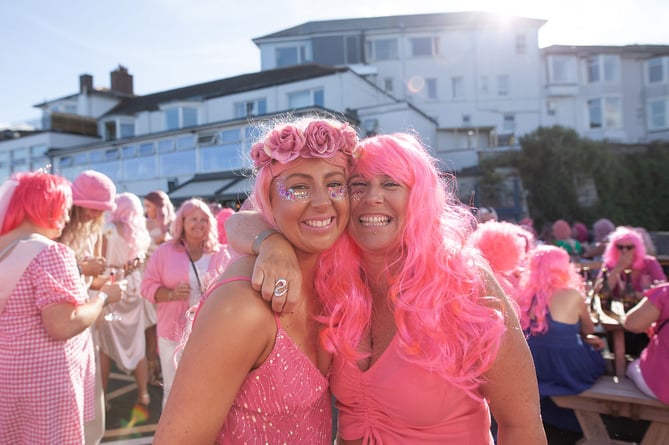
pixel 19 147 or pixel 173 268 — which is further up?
pixel 19 147

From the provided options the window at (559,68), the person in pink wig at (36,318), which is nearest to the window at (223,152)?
the person in pink wig at (36,318)

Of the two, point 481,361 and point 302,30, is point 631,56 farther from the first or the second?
point 481,361

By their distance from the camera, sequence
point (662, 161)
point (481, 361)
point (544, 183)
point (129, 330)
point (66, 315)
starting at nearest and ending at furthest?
1. point (481, 361)
2. point (66, 315)
3. point (129, 330)
4. point (544, 183)
5. point (662, 161)

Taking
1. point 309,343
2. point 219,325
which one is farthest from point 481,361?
point 219,325

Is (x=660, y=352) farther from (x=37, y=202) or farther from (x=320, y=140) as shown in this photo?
(x=37, y=202)

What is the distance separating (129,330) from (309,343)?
4.23 m

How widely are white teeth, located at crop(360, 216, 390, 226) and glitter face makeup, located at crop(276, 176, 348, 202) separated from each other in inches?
6.5

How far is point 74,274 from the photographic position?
103 inches

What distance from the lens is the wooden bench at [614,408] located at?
3802 mm

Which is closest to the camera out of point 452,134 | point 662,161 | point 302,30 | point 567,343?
point 567,343

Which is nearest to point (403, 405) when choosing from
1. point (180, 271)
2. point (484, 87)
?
point (180, 271)

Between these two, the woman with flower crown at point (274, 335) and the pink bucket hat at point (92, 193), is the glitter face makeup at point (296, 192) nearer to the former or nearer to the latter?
the woman with flower crown at point (274, 335)

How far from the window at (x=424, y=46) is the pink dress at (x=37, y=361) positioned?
33586mm

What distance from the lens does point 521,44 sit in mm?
32656
